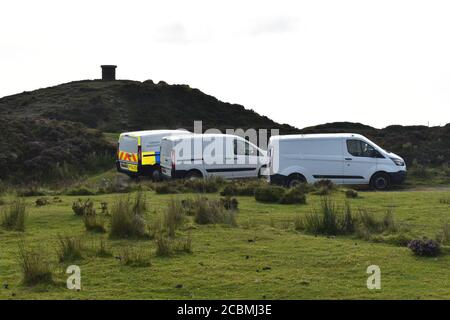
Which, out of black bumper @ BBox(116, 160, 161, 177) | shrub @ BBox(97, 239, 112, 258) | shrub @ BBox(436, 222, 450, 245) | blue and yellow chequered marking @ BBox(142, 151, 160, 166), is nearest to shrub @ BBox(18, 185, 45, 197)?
black bumper @ BBox(116, 160, 161, 177)

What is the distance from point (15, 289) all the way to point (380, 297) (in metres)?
4.73

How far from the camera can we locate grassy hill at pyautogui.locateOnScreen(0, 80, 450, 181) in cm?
3766

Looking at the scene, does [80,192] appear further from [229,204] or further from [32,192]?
[229,204]

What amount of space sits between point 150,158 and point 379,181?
959 centimetres

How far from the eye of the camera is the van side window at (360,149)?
84.4ft

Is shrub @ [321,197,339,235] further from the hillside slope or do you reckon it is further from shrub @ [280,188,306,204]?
the hillside slope

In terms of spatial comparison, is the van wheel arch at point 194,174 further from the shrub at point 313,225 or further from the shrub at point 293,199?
the shrub at point 313,225

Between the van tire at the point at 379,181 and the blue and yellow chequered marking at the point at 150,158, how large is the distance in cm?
918

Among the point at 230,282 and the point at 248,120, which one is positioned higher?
the point at 248,120

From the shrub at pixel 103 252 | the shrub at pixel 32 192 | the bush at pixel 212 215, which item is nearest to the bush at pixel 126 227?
the shrub at pixel 103 252

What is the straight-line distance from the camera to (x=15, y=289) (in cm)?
994
